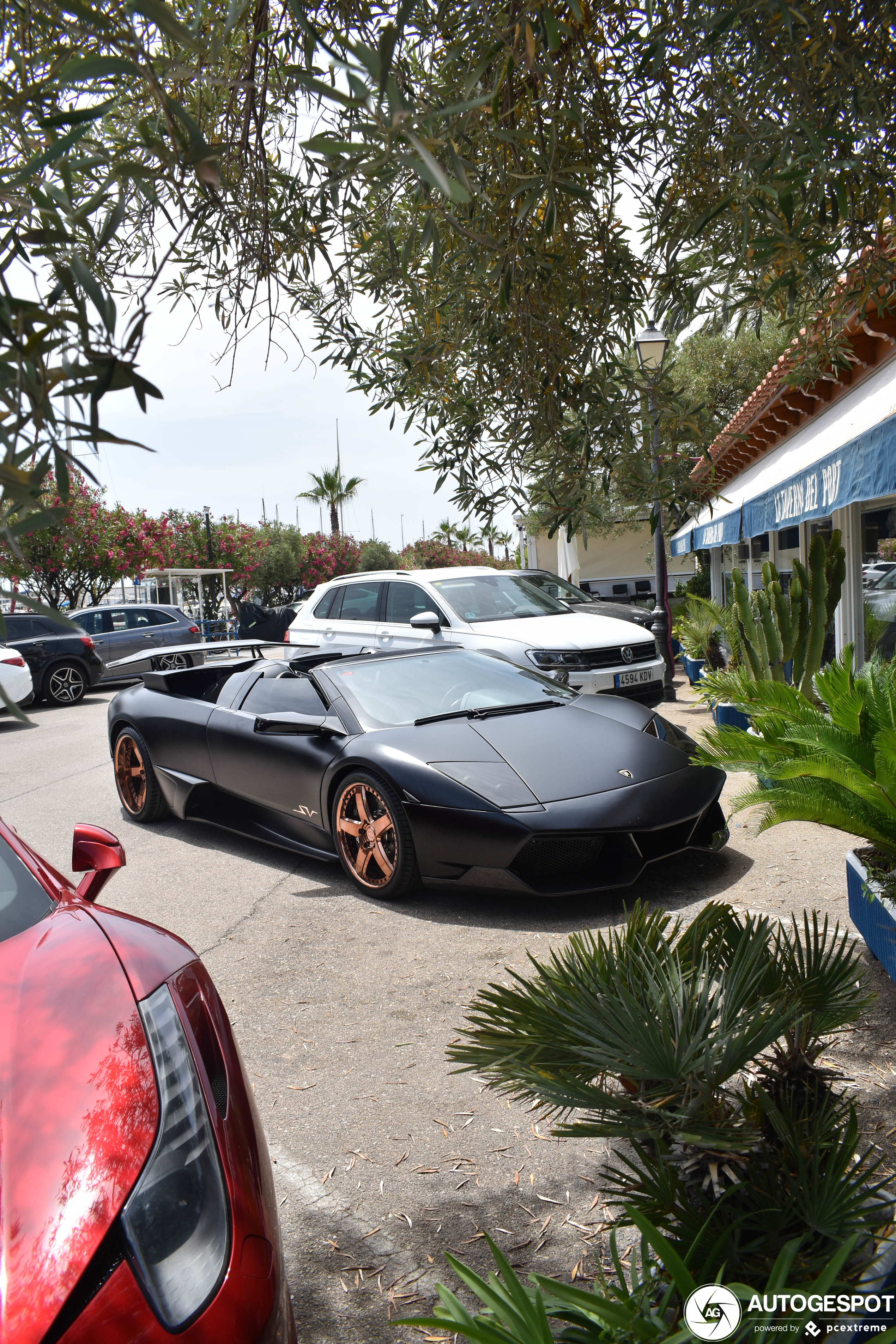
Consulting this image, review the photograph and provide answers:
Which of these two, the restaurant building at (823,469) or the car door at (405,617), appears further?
the car door at (405,617)

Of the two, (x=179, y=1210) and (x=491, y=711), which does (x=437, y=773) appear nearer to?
(x=491, y=711)

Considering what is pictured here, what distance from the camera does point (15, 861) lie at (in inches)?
103

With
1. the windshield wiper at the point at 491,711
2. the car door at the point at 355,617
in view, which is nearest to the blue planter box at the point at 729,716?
the windshield wiper at the point at 491,711

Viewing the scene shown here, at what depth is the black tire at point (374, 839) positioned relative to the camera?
14.6 ft

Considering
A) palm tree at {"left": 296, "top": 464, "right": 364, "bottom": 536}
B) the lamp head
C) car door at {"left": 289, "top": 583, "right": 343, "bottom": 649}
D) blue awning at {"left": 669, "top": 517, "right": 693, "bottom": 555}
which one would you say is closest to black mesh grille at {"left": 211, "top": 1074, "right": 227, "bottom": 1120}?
the lamp head

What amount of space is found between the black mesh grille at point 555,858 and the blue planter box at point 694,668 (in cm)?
805

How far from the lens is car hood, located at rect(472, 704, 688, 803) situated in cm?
438

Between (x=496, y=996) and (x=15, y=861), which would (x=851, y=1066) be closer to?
(x=496, y=996)

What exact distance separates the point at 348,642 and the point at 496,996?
8.39m

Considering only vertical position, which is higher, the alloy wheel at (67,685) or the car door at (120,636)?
the car door at (120,636)

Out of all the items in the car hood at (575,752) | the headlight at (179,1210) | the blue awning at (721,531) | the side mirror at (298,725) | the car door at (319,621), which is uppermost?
the blue awning at (721,531)

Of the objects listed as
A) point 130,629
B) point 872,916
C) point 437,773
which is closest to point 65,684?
point 130,629

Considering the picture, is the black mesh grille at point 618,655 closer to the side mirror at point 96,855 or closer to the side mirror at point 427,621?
the side mirror at point 427,621

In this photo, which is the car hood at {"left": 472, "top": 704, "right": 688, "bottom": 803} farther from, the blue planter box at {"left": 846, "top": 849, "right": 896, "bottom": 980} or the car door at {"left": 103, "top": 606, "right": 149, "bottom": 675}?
the car door at {"left": 103, "top": 606, "right": 149, "bottom": 675}
